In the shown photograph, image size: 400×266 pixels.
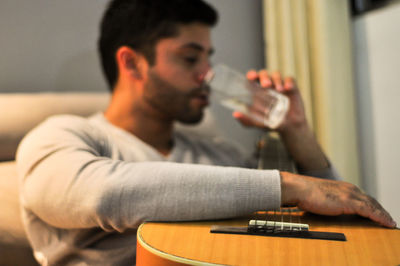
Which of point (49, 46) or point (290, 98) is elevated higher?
point (49, 46)

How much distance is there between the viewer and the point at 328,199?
2.08ft

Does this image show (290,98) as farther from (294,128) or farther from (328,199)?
(328,199)

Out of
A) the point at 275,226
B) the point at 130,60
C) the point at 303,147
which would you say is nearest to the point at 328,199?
the point at 275,226

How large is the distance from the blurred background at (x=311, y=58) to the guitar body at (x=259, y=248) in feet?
3.69

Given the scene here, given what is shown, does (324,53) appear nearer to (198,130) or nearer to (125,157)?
(198,130)

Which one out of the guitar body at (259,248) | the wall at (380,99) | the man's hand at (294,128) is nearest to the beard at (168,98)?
the man's hand at (294,128)

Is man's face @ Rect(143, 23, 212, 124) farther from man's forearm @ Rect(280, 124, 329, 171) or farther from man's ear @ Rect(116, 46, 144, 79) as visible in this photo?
man's forearm @ Rect(280, 124, 329, 171)

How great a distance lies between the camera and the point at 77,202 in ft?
2.12

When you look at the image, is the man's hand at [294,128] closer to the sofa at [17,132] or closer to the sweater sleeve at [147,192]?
the sofa at [17,132]

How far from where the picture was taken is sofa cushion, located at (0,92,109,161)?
1107mm

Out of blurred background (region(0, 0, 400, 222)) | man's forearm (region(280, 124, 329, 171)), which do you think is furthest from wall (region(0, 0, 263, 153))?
man's forearm (region(280, 124, 329, 171))

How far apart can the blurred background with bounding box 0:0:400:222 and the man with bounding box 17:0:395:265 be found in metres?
0.31

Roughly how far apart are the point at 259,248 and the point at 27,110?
0.98 metres

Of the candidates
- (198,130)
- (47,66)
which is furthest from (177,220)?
(47,66)
